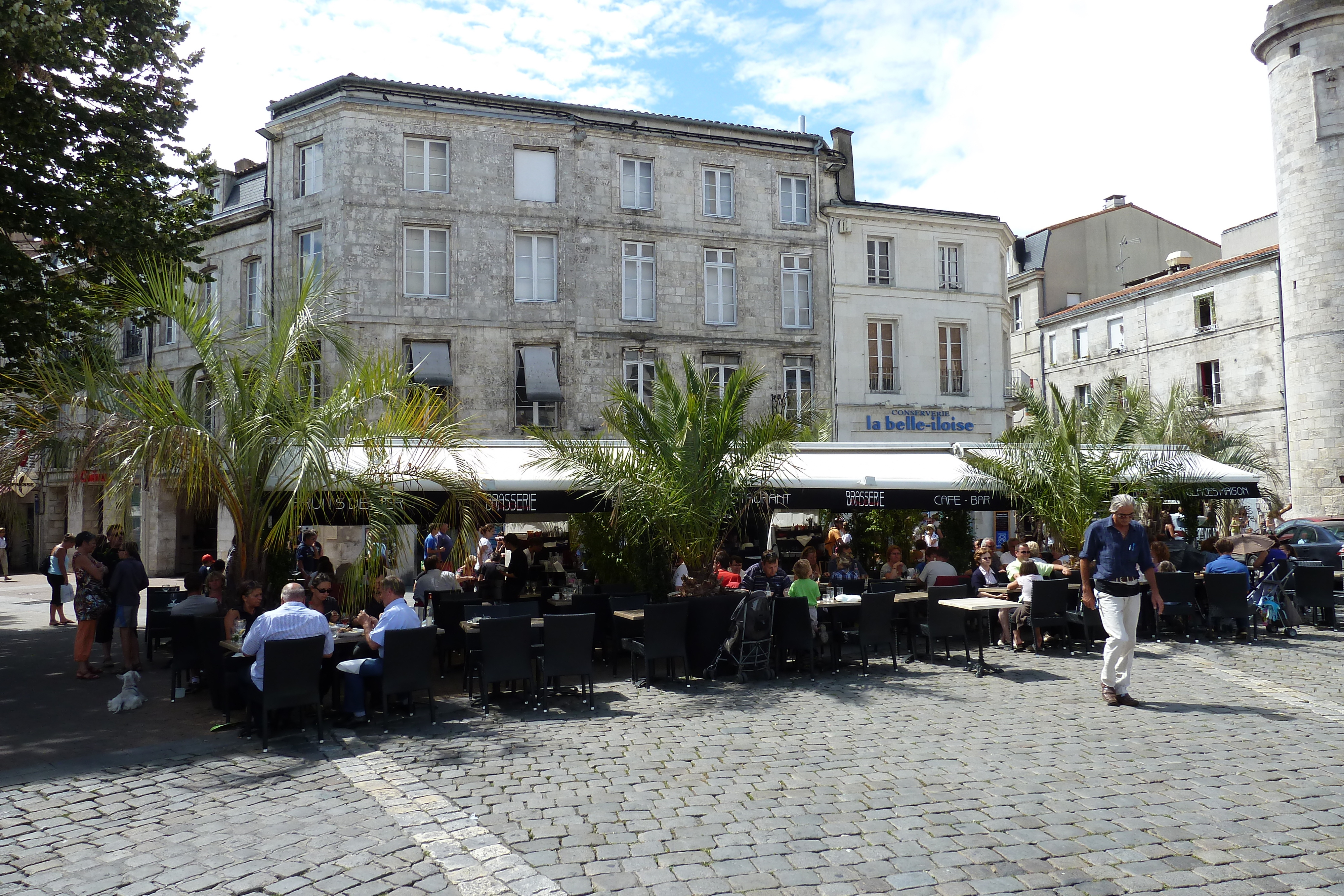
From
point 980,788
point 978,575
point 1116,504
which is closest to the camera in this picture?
point 980,788

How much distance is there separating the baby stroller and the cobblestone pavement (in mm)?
1203

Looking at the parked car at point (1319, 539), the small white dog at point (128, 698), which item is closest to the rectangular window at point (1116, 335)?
the parked car at point (1319, 539)

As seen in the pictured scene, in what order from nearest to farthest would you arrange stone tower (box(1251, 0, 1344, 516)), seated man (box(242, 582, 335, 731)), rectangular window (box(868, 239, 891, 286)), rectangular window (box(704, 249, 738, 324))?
1. seated man (box(242, 582, 335, 731))
2. rectangular window (box(704, 249, 738, 324))
3. rectangular window (box(868, 239, 891, 286))
4. stone tower (box(1251, 0, 1344, 516))

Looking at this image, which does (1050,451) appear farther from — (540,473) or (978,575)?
(540,473)

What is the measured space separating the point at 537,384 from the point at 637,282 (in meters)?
3.83

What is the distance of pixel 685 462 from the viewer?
9.79m

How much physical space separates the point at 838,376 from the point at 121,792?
21587mm

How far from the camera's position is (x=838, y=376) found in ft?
83.6

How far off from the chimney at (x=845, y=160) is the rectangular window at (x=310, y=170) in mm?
13687

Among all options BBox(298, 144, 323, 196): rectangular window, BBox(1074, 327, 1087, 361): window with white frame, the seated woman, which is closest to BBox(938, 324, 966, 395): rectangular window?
BBox(1074, 327, 1087, 361): window with white frame

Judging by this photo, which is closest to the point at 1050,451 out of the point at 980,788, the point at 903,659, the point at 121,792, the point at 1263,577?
the point at 1263,577

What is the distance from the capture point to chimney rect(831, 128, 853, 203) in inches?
1062

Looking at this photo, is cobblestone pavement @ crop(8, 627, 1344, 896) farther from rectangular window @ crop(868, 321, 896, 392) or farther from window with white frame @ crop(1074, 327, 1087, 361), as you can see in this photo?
window with white frame @ crop(1074, 327, 1087, 361)

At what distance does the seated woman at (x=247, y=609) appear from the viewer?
8.09 metres
